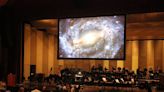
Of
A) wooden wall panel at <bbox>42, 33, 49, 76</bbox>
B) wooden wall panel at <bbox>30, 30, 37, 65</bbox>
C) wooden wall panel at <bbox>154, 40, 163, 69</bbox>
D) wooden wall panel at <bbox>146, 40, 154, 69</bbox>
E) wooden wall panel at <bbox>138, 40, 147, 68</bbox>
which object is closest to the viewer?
wooden wall panel at <bbox>30, 30, 37, 65</bbox>

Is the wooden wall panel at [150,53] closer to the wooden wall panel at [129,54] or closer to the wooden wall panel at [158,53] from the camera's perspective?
the wooden wall panel at [158,53]

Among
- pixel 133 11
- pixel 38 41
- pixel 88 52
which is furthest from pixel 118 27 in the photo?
pixel 38 41

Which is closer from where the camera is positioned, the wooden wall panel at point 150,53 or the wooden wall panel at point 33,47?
the wooden wall panel at point 33,47

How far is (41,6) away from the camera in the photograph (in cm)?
639

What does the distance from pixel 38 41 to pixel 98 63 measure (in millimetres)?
4786

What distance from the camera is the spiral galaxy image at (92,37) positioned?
571 cm

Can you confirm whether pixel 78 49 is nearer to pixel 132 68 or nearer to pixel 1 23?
pixel 1 23

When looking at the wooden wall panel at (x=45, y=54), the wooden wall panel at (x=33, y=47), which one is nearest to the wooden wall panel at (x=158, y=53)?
the wooden wall panel at (x=45, y=54)

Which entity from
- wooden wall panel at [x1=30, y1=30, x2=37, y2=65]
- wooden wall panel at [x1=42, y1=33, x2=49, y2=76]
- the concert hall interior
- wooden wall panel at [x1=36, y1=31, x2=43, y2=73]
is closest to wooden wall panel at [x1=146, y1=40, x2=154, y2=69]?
the concert hall interior

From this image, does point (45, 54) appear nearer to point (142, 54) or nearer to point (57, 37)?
point (57, 37)

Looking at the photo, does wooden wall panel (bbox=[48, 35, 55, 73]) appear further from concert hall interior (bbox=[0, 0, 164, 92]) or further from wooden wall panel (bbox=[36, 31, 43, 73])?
concert hall interior (bbox=[0, 0, 164, 92])

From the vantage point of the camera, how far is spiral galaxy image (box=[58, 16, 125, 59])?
5.71 m

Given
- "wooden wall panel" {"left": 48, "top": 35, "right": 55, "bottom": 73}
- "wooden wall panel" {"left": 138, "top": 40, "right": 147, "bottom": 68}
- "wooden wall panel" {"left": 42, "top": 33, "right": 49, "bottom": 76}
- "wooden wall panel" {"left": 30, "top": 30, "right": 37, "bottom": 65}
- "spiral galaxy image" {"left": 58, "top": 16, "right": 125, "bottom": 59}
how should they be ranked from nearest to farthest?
"spiral galaxy image" {"left": 58, "top": 16, "right": 125, "bottom": 59} → "wooden wall panel" {"left": 30, "top": 30, "right": 37, "bottom": 65} → "wooden wall panel" {"left": 42, "top": 33, "right": 49, "bottom": 76} → "wooden wall panel" {"left": 48, "top": 35, "right": 55, "bottom": 73} → "wooden wall panel" {"left": 138, "top": 40, "right": 147, "bottom": 68}

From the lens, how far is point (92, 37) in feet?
19.6
